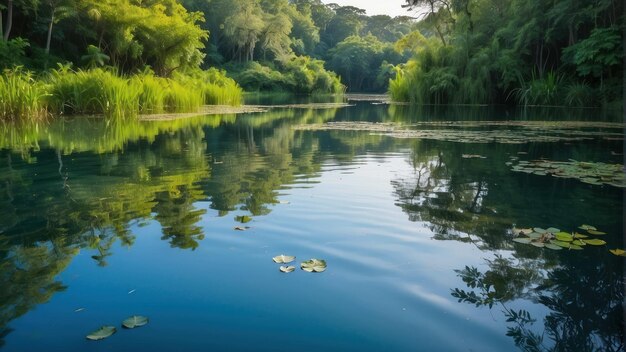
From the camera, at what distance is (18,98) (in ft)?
34.6

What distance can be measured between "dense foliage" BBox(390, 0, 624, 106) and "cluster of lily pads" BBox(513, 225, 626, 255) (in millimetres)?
17239

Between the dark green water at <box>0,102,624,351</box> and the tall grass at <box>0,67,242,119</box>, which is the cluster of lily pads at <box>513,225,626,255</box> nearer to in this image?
the dark green water at <box>0,102,624,351</box>

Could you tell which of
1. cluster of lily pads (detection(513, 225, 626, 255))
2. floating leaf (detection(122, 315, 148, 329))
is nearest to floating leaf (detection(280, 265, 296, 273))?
floating leaf (detection(122, 315, 148, 329))

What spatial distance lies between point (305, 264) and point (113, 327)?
39.5 inches

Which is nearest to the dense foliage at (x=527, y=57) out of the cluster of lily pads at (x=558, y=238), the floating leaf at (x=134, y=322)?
the cluster of lily pads at (x=558, y=238)

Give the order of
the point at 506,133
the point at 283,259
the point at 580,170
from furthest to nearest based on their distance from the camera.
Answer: the point at 506,133
the point at 580,170
the point at 283,259

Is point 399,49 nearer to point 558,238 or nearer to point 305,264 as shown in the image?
point 558,238

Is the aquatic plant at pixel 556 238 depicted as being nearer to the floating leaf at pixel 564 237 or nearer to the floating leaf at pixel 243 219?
the floating leaf at pixel 564 237

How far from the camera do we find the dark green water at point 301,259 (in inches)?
75.3

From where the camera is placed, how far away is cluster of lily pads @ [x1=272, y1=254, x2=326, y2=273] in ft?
8.21

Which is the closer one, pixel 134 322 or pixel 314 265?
pixel 134 322

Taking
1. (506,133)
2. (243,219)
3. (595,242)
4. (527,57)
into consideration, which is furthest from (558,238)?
(527,57)

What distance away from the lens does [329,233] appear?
3139 millimetres

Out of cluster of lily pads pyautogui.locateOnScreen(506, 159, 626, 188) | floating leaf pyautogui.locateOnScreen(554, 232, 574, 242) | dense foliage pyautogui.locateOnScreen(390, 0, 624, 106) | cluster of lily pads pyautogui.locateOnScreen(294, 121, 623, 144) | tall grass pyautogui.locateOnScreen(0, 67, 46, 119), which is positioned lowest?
floating leaf pyautogui.locateOnScreen(554, 232, 574, 242)
